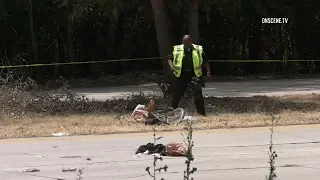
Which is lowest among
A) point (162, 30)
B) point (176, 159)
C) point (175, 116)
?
point (175, 116)

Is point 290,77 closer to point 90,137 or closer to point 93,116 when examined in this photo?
point 93,116

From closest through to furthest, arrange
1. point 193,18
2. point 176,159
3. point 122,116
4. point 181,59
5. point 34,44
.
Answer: point 176,159, point 181,59, point 122,116, point 193,18, point 34,44

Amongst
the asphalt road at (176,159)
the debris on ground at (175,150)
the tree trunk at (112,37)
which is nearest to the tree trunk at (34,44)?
the tree trunk at (112,37)

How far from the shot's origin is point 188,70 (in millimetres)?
12062

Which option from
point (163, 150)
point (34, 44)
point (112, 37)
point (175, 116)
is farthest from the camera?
point (112, 37)

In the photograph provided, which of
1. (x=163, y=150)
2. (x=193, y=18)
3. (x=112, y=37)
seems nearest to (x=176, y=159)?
(x=163, y=150)

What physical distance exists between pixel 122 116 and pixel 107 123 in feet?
3.18

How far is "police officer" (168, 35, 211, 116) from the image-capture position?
12016 mm

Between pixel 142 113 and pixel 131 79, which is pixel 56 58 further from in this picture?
pixel 142 113

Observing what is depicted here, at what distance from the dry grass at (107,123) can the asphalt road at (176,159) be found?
20.0 inches

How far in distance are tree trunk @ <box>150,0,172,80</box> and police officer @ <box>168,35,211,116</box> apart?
2.24 metres

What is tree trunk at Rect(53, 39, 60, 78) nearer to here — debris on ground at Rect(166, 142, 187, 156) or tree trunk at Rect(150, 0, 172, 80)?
tree trunk at Rect(150, 0, 172, 80)

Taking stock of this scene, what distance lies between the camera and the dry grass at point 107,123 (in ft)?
34.0

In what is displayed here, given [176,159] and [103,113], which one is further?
[103,113]
